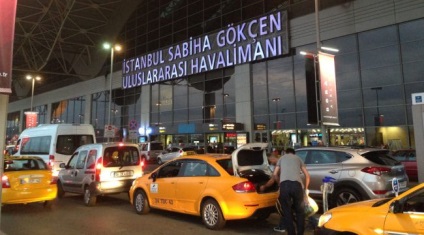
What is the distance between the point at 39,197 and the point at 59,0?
102 feet

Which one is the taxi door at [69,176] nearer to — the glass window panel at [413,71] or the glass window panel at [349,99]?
the glass window panel at [349,99]

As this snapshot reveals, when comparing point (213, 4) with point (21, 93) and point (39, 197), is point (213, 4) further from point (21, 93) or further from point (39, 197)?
point (21, 93)

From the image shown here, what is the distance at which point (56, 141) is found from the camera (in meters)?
15.2

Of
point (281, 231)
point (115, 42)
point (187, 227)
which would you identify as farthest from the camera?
point (115, 42)

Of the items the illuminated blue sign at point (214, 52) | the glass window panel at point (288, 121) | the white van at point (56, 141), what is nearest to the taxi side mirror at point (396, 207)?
the white van at point (56, 141)

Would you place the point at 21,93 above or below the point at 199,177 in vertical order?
above

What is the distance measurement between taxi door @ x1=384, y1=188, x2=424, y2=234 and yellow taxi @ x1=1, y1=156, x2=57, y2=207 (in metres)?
9.28

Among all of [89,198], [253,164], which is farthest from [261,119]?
[253,164]

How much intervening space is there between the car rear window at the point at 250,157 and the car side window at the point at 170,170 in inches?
63.6

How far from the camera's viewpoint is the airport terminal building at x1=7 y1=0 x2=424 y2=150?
20828mm

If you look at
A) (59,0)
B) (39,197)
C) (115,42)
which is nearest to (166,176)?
(39,197)

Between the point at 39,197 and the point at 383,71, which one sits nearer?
the point at 39,197

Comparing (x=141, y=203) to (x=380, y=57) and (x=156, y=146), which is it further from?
(x=156, y=146)

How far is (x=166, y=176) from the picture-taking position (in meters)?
9.45
